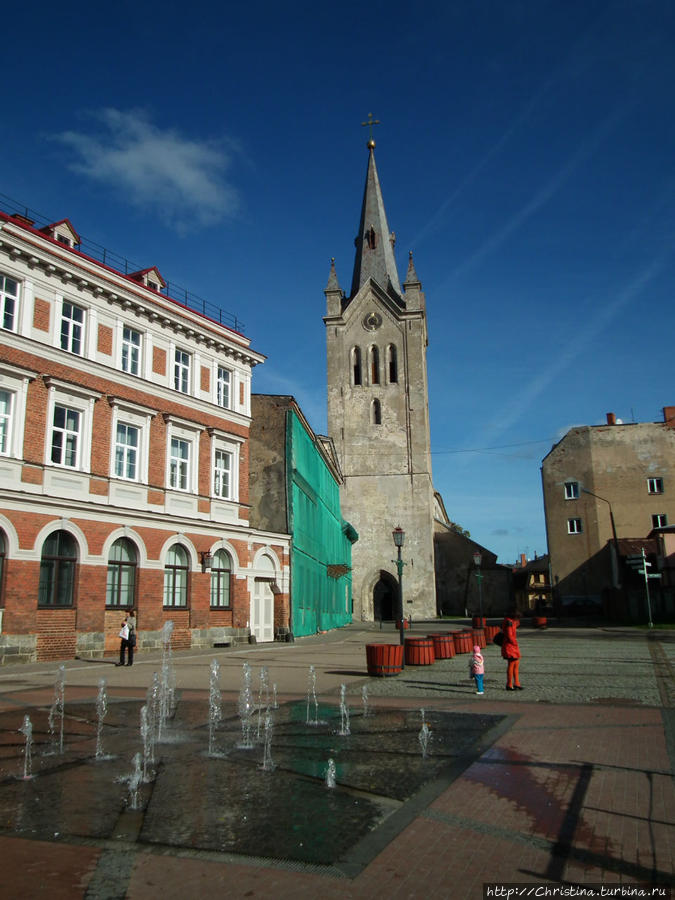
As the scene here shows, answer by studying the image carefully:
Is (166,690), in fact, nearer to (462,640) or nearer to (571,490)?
(462,640)

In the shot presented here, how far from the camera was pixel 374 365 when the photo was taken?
60875 mm

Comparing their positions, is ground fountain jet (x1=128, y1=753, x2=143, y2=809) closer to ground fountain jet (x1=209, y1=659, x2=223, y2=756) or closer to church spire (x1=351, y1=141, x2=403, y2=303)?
ground fountain jet (x1=209, y1=659, x2=223, y2=756)

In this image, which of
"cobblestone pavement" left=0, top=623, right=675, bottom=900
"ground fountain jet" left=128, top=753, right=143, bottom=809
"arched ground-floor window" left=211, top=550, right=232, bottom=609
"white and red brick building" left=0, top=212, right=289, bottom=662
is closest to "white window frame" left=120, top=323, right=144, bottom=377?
"white and red brick building" left=0, top=212, right=289, bottom=662

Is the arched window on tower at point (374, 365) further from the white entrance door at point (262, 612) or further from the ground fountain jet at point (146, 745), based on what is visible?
the ground fountain jet at point (146, 745)

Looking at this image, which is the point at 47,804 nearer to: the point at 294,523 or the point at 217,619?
the point at 217,619

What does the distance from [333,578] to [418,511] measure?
12.2 metres

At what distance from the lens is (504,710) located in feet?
37.2

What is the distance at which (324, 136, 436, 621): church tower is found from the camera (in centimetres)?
5650

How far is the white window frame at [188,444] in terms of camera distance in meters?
25.9

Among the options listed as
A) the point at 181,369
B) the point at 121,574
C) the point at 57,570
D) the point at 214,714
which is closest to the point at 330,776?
the point at 214,714

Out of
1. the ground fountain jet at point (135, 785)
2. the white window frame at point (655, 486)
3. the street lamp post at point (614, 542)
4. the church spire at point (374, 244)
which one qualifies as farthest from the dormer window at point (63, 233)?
the white window frame at point (655, 486)

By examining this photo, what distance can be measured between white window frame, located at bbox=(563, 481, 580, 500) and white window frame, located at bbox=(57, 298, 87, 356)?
42.8 meters

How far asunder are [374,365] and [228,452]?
33.6 m

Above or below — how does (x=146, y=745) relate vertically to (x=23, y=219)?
below
